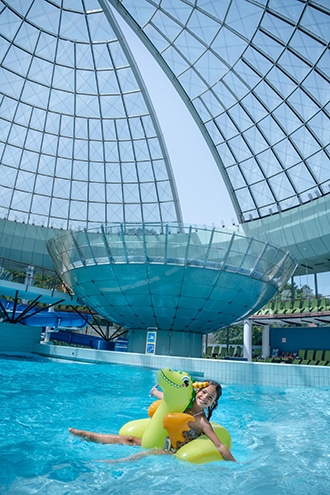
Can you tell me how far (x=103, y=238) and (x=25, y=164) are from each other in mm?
19048

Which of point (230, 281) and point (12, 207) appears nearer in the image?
point (230, 281)

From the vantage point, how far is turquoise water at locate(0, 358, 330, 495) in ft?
15.2

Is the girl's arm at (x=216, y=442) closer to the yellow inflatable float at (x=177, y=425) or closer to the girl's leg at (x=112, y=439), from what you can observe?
the yellow inflatable float at (x=177, y=425)

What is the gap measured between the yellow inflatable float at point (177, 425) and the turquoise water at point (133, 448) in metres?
0.13

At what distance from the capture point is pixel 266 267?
23625 mm

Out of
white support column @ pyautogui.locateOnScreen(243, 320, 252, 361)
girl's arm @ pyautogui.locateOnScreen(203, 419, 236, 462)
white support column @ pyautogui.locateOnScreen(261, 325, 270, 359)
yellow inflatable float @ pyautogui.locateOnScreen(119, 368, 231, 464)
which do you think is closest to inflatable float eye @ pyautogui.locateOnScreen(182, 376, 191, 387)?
yellow inflatable float @ pyautogui.locateOnScreen(119, 368, 231, 464)

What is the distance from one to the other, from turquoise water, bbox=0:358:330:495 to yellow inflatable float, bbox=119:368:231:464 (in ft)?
0.42

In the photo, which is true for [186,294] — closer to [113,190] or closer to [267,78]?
[267,78]

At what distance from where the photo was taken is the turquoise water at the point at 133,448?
15.2ft

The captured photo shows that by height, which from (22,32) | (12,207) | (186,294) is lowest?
(186,294)

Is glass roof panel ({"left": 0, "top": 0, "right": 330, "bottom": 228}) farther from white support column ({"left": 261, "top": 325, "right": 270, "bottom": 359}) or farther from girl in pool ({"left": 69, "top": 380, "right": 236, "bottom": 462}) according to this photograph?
girl in pool ({"left": 69, "top": 380, "right": 236, "bottom": 462})

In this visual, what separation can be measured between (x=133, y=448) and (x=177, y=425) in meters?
0.92

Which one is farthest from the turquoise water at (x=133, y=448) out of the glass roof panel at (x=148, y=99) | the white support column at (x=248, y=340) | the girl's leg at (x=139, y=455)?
the white support column at (x=248, y=340)

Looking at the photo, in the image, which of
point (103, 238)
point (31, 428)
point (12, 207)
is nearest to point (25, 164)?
point (12, 207)
